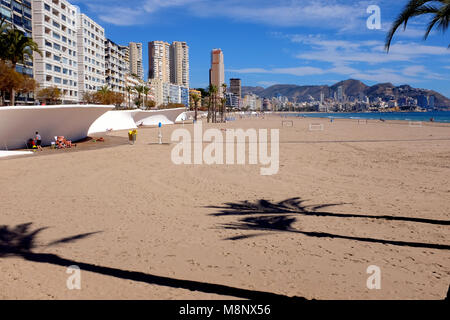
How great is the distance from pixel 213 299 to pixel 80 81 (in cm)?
8127

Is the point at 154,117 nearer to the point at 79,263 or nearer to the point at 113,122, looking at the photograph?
the point at 113,122

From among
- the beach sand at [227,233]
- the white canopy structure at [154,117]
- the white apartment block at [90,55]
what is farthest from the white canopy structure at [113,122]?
the white apartment block at [90,55]

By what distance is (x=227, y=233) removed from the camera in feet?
21.2

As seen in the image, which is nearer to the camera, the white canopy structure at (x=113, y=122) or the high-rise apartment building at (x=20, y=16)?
the white canopy structure at (x=113, y=122)

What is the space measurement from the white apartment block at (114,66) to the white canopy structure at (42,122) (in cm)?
7336

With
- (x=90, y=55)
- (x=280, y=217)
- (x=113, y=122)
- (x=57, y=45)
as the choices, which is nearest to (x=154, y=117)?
(x=113, y=122)

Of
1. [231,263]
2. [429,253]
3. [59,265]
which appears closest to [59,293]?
[59,265]

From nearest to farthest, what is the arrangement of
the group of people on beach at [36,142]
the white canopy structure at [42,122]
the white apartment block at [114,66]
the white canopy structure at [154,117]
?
the white canopy structure at [42,122] < the group of people on beach at [36,142] < the white canopy structure at [154,117] < the white apartment block at [114,66]

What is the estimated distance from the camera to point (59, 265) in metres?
5.08

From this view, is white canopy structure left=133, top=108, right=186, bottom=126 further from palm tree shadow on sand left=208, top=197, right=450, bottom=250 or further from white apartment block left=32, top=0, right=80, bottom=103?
palm tree shadow on sand left=208, top=197, right=450, bottom=250

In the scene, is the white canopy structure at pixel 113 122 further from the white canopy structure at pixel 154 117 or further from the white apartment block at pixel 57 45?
the white apartment block at pixel 57 45

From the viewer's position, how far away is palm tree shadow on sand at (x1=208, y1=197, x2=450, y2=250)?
6.22m

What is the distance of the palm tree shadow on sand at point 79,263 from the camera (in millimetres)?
4281

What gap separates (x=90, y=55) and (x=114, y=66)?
17.6 meters
